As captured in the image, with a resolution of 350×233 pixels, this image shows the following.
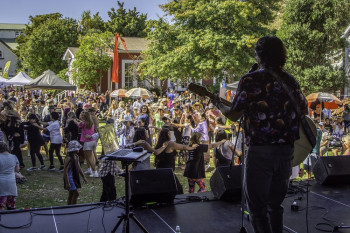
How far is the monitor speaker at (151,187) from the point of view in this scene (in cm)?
531

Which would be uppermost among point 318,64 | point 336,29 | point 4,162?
point 336,29

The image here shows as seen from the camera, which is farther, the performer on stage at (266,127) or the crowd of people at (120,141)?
the crowd of people at (120,141)

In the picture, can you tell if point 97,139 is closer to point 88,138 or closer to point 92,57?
point 88,138

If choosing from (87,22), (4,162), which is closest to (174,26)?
(4,162)

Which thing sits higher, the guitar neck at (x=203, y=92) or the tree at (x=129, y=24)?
the tree at (x=129, y=24)

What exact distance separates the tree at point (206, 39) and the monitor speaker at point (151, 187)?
18110 millimetres

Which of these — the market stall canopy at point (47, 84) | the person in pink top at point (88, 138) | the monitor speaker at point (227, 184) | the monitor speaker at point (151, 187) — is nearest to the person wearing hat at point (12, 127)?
the person in pink top at point (88, 138)

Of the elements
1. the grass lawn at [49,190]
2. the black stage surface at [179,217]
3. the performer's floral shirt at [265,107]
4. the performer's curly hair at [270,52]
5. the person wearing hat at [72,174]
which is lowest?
the grass lawn at [49,190]

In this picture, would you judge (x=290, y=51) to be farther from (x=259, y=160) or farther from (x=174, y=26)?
(x=259, y=160)

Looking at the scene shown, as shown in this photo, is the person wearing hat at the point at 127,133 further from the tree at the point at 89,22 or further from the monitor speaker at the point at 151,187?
the tree at the point at 89,22

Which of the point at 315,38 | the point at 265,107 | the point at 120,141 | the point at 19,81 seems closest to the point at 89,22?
the point at 19,81

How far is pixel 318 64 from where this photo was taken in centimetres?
2186

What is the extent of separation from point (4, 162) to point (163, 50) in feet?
66.5

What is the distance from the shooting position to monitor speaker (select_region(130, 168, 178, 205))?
17.4 ft
